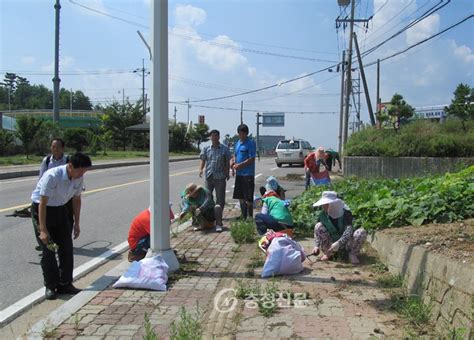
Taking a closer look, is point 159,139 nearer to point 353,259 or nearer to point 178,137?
point 353,259

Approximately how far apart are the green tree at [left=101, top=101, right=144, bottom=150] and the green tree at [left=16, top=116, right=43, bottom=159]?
26.7m

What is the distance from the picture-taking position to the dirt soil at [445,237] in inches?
174

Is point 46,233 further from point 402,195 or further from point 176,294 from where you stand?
point 402,195

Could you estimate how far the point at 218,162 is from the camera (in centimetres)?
936

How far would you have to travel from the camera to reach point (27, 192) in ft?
49.3

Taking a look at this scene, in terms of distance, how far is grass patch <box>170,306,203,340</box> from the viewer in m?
3.73

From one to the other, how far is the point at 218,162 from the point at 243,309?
494 centimetres

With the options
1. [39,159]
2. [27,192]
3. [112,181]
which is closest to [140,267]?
[27,192]

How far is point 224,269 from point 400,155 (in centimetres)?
1351

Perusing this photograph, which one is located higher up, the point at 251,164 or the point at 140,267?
the point at 251,164

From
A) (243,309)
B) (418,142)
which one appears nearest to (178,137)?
(418,142)

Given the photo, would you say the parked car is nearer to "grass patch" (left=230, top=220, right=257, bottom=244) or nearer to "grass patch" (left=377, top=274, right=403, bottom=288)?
"grass patch" (left=230, top=220, right=257, bottom=244)

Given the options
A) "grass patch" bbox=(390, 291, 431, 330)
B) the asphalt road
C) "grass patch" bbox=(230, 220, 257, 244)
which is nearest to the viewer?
"grass patch" bbox=(390, 291, 431, 330)

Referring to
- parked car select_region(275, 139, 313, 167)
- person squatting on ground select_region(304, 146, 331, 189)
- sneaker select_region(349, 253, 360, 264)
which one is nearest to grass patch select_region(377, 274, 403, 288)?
sneaker select_region(349, 253, 360, 264)
